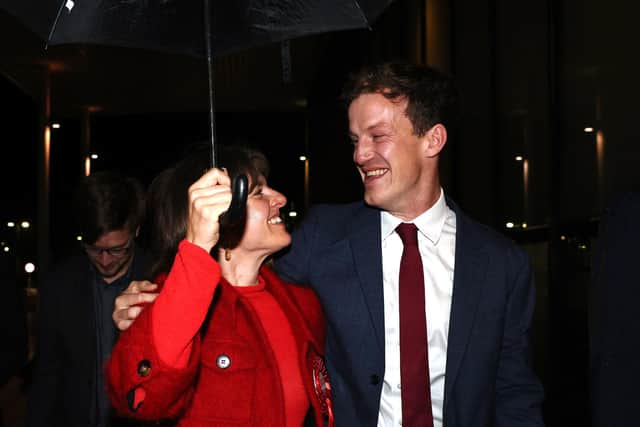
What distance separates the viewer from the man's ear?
2.28 metres

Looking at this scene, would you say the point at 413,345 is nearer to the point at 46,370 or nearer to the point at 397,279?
the point at 397,279

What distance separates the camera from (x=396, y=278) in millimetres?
2080

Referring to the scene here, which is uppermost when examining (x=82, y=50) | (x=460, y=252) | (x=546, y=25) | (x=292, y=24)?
(x=82, y=50)

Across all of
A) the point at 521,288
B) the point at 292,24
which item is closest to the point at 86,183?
the point at 292,24

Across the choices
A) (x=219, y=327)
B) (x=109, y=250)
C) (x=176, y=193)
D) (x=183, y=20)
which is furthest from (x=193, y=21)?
(x=109, y=250)

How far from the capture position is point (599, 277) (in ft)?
4.65

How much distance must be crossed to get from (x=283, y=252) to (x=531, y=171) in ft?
5.61

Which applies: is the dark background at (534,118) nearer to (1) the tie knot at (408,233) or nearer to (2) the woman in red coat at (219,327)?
(2) the woman in red coat at (219,327)

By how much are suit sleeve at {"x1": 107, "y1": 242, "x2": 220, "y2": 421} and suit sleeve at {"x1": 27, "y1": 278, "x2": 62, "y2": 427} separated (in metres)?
1.39

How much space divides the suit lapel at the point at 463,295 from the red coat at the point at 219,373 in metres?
0.43

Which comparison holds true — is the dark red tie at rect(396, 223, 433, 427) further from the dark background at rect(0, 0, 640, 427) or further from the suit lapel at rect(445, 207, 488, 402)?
the dark background at rect(0, 0, 640, 427)

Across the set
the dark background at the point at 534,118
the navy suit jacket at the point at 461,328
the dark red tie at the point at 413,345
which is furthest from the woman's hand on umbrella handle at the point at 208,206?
the dark red tie at the point at 413,345

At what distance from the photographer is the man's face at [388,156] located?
2138mm

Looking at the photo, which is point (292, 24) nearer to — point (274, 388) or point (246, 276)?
point (246, 276)
